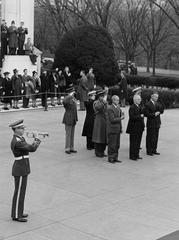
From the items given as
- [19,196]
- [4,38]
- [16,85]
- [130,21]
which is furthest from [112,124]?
[130,21]

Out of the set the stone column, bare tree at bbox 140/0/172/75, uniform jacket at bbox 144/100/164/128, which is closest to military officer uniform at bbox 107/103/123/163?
uniform jacket at bbox 144/100/164/128

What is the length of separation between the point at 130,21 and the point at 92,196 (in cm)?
2901

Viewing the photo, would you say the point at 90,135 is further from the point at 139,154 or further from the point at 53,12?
the point at 53,12

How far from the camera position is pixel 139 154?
46.1 ft

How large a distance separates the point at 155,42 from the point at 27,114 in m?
21.4

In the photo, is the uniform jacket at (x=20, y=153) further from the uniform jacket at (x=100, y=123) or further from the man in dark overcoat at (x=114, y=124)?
the uniform jacket at (x=100, y=123)

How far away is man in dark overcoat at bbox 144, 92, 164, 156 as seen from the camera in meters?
13.5

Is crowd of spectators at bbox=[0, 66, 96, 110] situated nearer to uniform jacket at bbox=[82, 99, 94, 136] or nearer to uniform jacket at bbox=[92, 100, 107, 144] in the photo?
uniform jacket at bbox=[82, 99, 94, 136]

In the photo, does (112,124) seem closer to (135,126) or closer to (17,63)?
(135,126)

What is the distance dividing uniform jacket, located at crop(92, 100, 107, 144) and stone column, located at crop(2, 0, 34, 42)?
16105 millimetres

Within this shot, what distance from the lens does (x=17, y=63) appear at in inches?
1032

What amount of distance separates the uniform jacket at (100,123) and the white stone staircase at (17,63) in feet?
44.7

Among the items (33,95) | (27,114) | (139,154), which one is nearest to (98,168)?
(139,154)

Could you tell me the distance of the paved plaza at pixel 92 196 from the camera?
811cm
